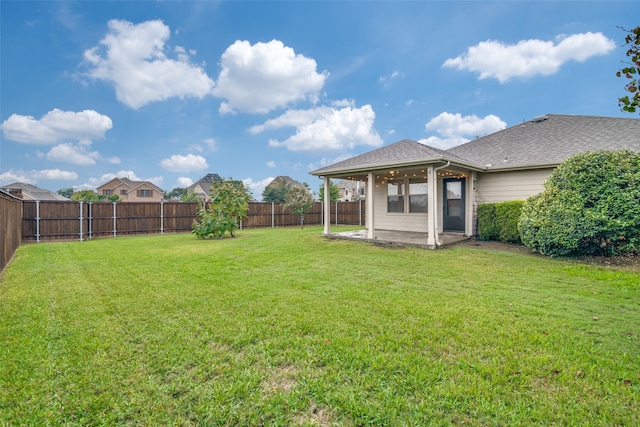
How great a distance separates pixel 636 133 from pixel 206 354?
12854mm

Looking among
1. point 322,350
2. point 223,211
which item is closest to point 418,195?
point 223,211

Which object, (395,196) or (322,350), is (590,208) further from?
(322,350)

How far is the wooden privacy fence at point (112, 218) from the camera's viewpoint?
442 inches

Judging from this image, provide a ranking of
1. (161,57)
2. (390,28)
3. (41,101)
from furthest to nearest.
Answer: (41,101) < (161,57) < (390,28)

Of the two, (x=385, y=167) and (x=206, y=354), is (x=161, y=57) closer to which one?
(x=385, y=167)

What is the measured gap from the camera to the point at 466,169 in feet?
29.5

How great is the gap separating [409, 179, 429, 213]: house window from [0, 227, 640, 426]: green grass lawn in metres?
5.65

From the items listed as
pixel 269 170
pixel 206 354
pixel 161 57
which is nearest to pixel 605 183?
pixel 206 354

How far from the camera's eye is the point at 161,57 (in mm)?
11891

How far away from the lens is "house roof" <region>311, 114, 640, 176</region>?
27.2 ft

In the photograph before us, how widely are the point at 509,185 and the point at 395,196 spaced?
3787 millimetres

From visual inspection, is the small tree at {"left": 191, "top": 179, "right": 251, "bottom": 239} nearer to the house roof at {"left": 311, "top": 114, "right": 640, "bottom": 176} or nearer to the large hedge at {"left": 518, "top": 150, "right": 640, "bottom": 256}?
the house roof at {"left": 311, "top": 114, "right": 640, "bottom": 176}

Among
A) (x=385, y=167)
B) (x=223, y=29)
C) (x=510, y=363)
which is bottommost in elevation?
(x=510, y=363)

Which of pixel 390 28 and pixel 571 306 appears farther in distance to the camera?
pixel 390 28
